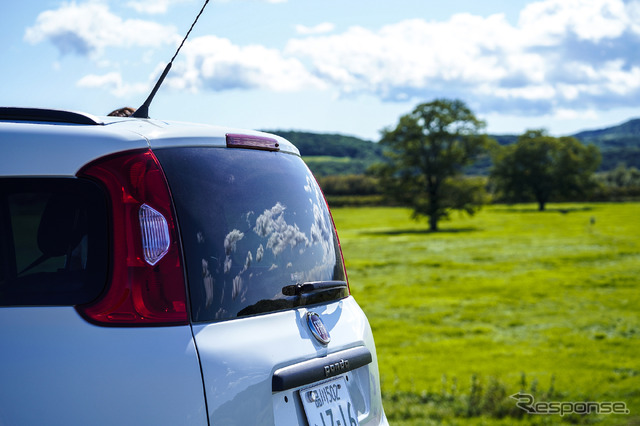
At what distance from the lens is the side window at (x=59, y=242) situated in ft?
8.77

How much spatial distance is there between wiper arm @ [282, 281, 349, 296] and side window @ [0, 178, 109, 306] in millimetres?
760

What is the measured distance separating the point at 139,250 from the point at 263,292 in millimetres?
529

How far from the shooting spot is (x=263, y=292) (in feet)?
9.68

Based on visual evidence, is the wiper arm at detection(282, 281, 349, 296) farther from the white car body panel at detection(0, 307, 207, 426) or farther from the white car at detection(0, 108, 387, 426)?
the white car body panel at detection(0, 307, 207, 426)

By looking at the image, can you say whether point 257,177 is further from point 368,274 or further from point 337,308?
point 368,274

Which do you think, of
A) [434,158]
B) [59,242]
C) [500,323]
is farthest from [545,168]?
[59,242]

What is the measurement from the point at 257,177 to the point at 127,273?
708 mm

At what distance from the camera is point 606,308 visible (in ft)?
80.1

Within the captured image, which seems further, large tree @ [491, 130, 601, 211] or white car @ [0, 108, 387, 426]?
large tree @ [491, 130, 601, 211]

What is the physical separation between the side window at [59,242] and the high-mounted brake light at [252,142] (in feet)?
1.98

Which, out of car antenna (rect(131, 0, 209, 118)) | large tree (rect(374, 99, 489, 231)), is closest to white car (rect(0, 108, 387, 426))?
car antenna (rect(131, 0, 209, 118))

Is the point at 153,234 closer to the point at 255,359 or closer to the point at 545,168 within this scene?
the point at 255,359

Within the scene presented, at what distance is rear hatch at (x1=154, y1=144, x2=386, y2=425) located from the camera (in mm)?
2748

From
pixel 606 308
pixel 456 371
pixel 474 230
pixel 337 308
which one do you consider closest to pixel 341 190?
pixel 474 230
